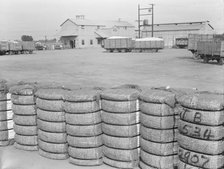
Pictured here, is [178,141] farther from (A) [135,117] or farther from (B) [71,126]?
(B) [71,126]

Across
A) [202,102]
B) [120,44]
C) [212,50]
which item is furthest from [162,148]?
[120,44]

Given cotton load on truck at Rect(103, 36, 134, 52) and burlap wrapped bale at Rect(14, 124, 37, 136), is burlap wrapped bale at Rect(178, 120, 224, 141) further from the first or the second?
cotton load on truck at Rect(103, 36, 134, 52)

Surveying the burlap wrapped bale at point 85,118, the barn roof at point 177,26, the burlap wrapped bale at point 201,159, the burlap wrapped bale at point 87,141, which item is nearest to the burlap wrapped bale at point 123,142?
the burlap wrapped bale at point 87,141

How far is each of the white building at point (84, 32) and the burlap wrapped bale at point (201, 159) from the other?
83475 mm

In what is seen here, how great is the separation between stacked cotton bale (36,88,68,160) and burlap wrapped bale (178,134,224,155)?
255cm

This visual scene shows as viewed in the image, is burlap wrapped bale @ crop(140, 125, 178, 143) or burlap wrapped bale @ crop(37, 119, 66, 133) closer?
burlap wrapped bale @ crop(140, 125, 178, 143)

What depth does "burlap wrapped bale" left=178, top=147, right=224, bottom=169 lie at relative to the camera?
438cm

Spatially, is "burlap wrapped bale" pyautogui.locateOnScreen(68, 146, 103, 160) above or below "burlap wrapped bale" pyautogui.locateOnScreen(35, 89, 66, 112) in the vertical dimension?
below

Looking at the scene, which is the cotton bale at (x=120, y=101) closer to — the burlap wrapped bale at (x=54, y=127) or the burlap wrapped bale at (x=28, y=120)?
the burlap wrapped bale at (x=54, y=127)

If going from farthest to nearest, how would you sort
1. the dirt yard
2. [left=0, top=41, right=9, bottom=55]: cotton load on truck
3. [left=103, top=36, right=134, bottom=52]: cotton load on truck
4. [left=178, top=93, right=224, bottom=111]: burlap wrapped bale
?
[left=103, top=36, right=134, bottom=52]: cotton load on truck → [left=0, top=41, right=9, bottom=55]: cotton load on truck → the dirt yard → [left=178, top=93, right=224, bottom=111]: burlap wrapped bale

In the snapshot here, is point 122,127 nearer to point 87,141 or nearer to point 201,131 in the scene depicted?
point 87,141

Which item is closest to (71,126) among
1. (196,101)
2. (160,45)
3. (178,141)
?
(178,141)

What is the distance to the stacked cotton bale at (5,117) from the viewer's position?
663 centimetres

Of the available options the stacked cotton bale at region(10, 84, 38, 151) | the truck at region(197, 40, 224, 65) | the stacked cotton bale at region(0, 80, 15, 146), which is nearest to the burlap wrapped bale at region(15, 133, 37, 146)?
the stacked cotton bale at region(10, 84, 38, 151)
